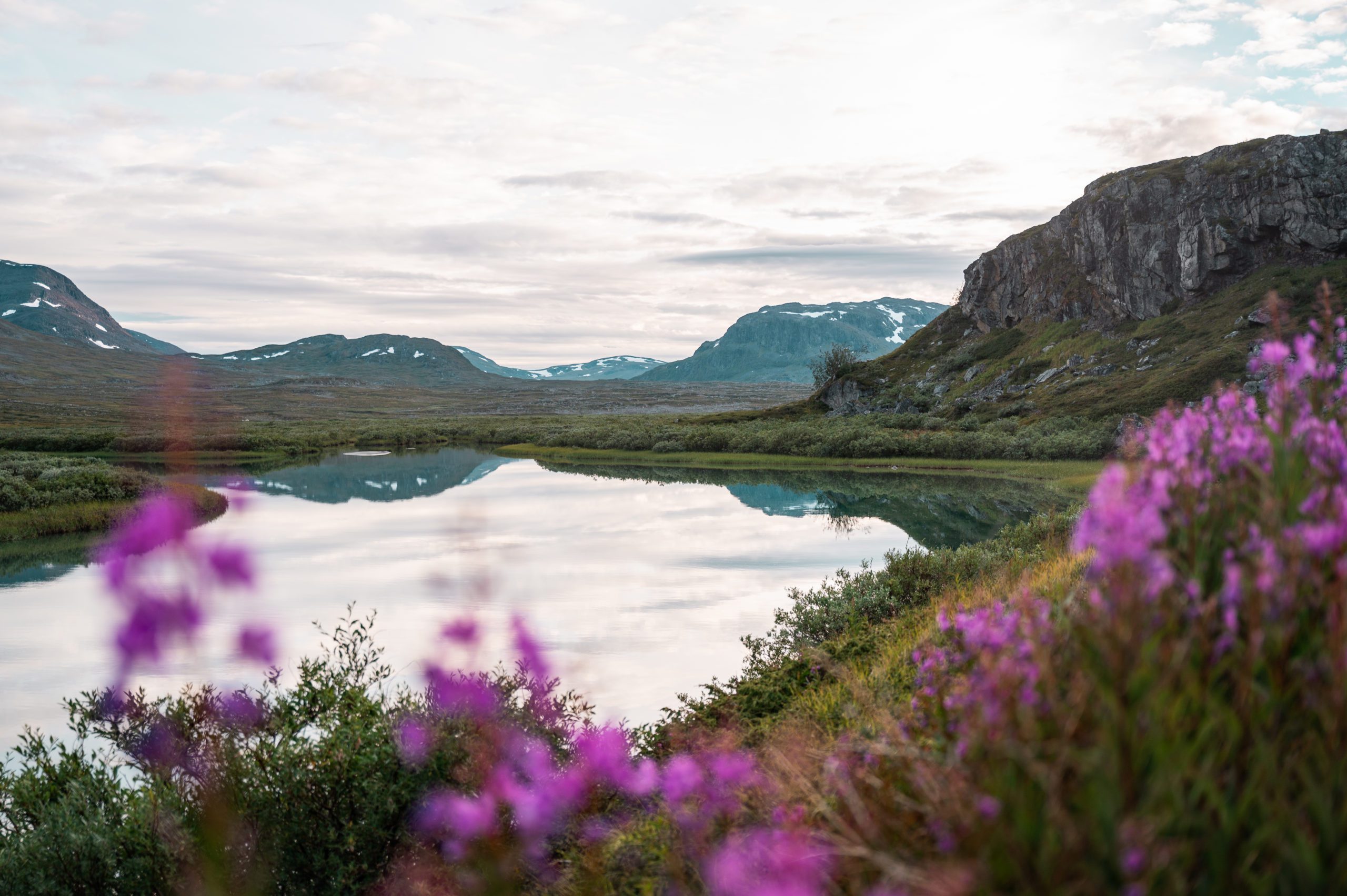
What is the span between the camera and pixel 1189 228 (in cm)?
10081

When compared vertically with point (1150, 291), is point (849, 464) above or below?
below

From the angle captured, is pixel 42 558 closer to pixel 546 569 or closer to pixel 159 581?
pixel 546 569

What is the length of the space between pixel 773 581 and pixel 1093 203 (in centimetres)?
10803

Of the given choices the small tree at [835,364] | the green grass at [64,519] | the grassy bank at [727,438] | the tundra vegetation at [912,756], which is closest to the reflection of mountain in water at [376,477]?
the green grass at [64,519]

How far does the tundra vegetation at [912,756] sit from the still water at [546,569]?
1673 mm

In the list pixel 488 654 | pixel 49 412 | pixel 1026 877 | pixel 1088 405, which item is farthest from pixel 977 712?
pixel 49 412

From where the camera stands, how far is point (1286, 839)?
10.9 feet

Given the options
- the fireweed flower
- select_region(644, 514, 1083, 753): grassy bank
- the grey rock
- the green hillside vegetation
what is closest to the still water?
the fireweed flower

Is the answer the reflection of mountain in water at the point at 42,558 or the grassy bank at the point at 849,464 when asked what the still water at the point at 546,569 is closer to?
the reflection of mountain in water at the point at 42,558

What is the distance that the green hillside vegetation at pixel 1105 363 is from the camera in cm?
7750

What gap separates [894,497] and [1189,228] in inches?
2959

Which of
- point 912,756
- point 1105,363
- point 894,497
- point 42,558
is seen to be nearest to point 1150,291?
point 1105,363

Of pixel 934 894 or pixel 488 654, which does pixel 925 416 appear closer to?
pixel 488 654

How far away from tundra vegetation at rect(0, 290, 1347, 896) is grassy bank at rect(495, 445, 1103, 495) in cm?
4218
